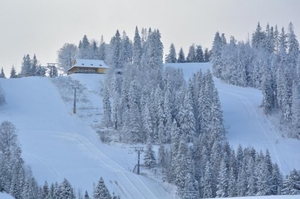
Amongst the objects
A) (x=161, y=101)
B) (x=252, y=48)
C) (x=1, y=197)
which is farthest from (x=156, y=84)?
(x=1, y=197)

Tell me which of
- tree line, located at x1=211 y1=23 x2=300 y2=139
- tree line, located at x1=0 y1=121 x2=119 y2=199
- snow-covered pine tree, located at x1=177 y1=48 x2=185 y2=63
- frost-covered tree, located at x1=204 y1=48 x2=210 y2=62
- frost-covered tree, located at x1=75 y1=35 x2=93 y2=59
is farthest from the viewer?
frost-covered tree, located at x1=204 y1=48 x2=210 y2=62

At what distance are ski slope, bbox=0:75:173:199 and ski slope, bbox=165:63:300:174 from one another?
14893 millimetres

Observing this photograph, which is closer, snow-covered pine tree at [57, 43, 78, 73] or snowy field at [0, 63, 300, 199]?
snowy field at [0, 63, 300, 199]

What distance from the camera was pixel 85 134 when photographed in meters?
67.5

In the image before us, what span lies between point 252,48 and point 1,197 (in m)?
85.9

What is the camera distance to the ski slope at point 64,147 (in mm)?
50031

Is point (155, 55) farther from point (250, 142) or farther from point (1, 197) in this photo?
point (1, 197)

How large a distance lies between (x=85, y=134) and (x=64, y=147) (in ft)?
20.6

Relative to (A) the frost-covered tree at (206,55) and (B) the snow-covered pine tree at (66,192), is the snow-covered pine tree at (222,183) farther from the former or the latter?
(A) the frost-covered tree at (206,55)

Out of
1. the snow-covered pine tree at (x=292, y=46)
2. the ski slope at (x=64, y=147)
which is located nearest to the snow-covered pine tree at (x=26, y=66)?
the ski slope at (x=64, y=147)

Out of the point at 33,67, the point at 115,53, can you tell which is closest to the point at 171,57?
the point at 115,53

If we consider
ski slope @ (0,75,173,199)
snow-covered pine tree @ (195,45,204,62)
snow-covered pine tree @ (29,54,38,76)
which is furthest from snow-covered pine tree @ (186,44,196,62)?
ski slope @ (0,75,173,199)

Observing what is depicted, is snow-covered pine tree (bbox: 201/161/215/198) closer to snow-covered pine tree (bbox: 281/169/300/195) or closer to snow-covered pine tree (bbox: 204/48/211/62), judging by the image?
snow-covered pine tree (bbox: 281/169/300/195)

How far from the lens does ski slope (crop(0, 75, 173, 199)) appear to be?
5003 cm
